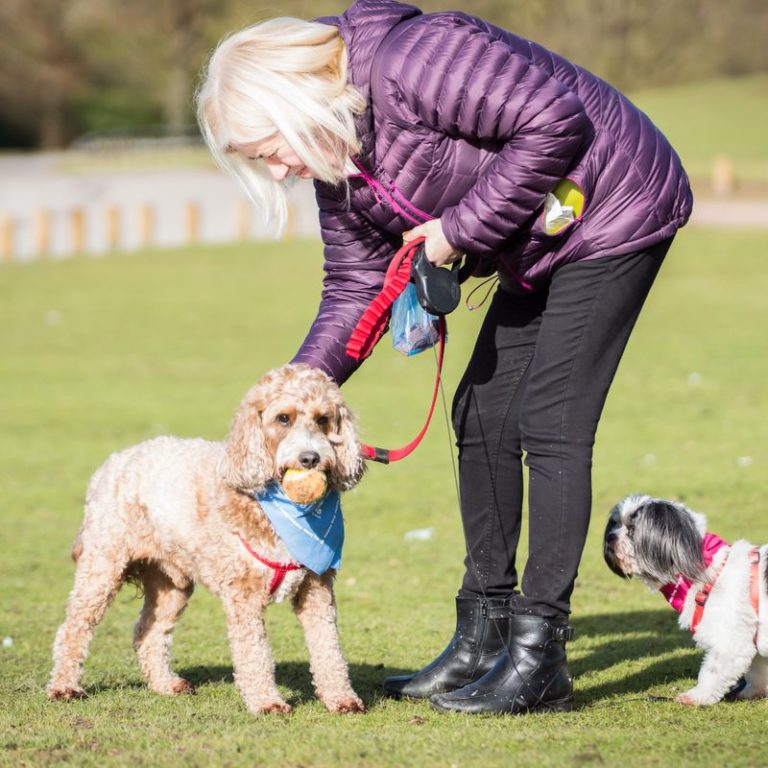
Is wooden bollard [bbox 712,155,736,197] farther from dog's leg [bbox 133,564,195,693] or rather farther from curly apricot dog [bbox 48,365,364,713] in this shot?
curly apricot dog [bbox 48,365,364,713]

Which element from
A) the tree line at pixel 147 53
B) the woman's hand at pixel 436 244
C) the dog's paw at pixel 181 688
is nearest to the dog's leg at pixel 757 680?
the woman's hand at pixel 436 244

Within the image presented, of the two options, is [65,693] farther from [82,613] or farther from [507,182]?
[507,182]

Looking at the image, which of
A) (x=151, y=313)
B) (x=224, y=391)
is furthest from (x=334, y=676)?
(x=151, y=313)

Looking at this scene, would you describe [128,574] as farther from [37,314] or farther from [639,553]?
[37,314]

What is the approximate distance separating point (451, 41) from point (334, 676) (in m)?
2.31

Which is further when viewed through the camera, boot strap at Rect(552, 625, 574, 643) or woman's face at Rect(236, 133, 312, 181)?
boot strap at Rect(552, 625, 574, 643)

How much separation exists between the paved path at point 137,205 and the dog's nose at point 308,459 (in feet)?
62.4

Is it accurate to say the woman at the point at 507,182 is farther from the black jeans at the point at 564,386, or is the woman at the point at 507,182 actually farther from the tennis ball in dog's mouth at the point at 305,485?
the tennis ball in dog's mouth at the point at 305,485

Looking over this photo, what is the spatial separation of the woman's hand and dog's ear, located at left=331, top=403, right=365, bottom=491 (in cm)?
69

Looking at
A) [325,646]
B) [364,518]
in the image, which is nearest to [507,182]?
[325,646]

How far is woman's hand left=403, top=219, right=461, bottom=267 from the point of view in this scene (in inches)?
174

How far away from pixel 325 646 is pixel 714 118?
59.7m

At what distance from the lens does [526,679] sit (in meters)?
4.62

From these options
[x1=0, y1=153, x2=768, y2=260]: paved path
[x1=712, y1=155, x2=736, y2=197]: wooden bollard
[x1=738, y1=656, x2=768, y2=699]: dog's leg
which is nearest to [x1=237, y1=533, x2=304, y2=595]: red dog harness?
[x1=738, y1=656, x2=768, y2=699]: dog's leg
